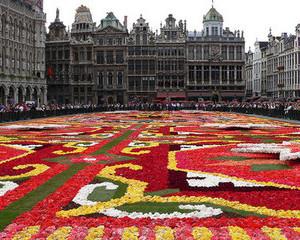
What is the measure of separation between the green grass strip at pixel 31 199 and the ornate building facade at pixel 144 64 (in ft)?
248

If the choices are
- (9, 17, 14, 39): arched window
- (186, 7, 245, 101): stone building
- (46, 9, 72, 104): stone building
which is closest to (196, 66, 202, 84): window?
(186, 7, 245, 101): stone building

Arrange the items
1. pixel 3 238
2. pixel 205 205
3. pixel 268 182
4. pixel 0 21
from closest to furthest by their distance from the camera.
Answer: pixel 3 238 → pixel 205 205 → pixel 268 182 → pixel 0 21

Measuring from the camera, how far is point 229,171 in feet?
36.3

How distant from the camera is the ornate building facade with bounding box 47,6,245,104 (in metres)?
86.6

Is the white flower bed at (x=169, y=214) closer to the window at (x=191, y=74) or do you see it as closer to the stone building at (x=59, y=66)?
the stone building at (x=59, y=66)

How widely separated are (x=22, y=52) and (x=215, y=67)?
3236cm

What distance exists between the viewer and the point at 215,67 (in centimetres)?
8838

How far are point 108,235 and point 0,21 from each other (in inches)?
2537

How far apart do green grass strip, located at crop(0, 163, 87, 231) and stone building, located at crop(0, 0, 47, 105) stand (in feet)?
179

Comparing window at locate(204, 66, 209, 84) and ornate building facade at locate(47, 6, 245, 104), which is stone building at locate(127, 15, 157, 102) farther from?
window at locate(204, 66, 209, 84)

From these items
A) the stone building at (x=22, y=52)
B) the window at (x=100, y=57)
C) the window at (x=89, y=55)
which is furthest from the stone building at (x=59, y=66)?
the stone building at (x=22, y=52)

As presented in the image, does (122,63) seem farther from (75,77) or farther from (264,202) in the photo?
(264,202)

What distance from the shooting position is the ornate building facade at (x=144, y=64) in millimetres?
86562

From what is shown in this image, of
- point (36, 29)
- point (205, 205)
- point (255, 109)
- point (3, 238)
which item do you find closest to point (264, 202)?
point (205, 205)
